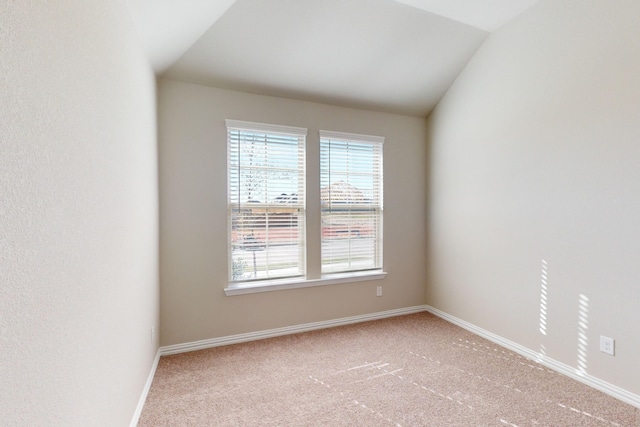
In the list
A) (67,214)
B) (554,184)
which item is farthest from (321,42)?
(67,214)

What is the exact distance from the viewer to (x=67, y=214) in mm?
1068

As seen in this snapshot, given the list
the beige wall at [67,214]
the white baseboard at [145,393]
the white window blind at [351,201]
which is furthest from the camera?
the white window blind at [351,201]

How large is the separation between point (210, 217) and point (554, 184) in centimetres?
300

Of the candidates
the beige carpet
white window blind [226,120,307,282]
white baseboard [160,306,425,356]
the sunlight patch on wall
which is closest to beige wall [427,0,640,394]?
the sunlight patch on wall

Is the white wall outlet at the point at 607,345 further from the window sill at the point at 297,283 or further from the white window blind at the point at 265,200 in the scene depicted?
the white window blind at the point at 265,200

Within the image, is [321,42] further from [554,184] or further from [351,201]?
[554,184]

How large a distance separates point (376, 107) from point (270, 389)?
120 inches

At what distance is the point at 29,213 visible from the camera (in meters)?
0.85

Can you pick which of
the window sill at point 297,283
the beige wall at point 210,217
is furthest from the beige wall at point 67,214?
the window sill at point 297,283

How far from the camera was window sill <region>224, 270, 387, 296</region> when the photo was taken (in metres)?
3.16

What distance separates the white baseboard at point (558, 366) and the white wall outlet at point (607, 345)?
228mm

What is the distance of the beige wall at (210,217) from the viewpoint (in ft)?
9.62

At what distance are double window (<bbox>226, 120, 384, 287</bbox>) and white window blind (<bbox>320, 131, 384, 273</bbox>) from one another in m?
0.01

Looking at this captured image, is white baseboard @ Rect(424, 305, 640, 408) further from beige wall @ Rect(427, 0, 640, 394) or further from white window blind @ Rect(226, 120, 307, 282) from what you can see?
white window blind @ Rect(226, 120, 307, 282)
